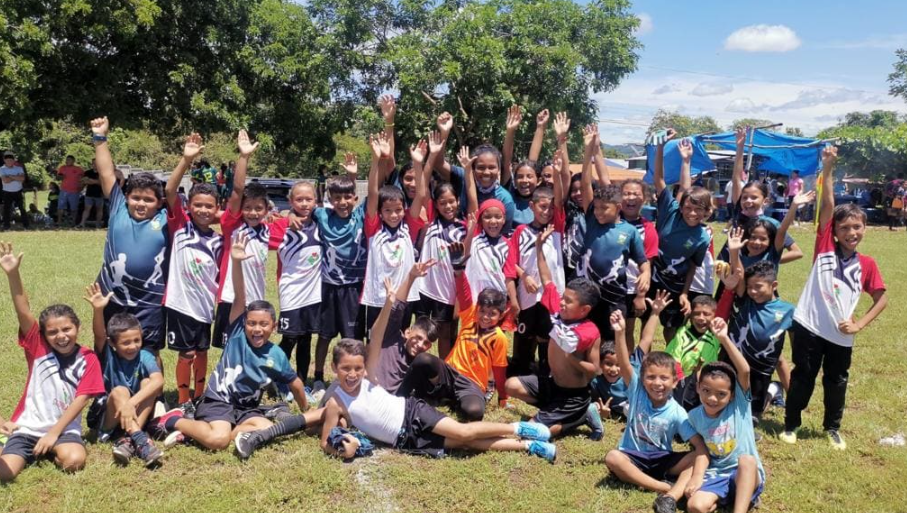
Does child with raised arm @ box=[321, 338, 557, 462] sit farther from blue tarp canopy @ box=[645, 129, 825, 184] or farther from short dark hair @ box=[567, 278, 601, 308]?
blue tarp canopy @ box=[645, 129, 825, 184]

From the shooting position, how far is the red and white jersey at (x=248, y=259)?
5133 mm

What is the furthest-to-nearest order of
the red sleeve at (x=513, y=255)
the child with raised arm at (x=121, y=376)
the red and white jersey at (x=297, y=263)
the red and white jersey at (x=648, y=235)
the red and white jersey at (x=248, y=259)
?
the red and white jersey at (x=648, y=235), the red sleeve at (x=513, y=255), the red and white jersey at (x=297, y=263), the red and white jersey at (x=248, y=259), the child with raised arm at (x=121, y=376)

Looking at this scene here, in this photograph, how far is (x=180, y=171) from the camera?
4824 millimetres

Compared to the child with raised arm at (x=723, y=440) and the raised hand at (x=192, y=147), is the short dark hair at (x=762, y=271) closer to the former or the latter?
the child with raised arm at (x=723, y=440)

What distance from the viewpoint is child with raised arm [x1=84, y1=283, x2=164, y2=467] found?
447 centimetres

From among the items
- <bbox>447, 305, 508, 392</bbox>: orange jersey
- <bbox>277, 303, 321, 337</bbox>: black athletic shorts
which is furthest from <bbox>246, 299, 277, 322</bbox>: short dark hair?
<bbox>447, 305, 508, 392</bbox>: orange jersey

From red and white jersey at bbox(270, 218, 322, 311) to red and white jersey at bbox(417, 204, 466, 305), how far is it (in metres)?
0.85

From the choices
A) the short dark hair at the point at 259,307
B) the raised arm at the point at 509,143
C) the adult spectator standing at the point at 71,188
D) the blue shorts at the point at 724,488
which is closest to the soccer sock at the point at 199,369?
the short dark hair at the point at 259,307

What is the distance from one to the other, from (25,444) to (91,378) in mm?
510

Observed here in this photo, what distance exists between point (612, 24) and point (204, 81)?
1156 centimetres

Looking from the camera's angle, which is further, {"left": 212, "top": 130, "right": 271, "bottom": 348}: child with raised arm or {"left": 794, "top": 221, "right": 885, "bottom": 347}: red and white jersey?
{"left": 212, "top": 130, "right": 271, "bottom": 348}: child with raised arm

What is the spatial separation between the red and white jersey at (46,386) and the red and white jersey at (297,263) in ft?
4.98

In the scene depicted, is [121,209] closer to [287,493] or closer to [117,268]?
[117,268]

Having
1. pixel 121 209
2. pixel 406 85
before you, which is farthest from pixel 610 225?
pixel 406 85
